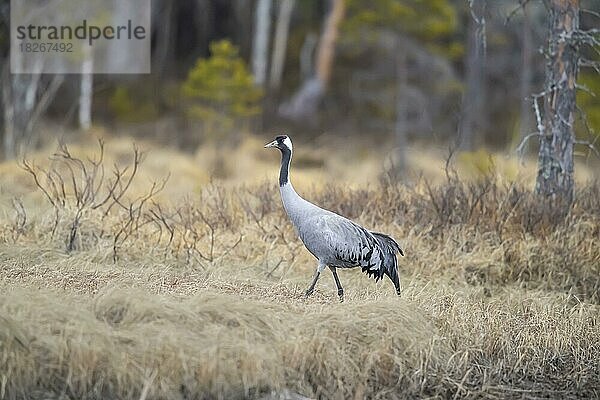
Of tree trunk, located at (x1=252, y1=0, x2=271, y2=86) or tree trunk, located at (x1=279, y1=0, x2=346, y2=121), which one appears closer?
tree trunk, located at (x1=279, y1=0, x2=346, y2=121)

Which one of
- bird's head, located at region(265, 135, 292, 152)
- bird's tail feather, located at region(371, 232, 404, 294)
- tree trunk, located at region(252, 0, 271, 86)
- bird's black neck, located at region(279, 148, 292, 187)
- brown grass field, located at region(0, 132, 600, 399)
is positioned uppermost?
tree trunk, located at region(252, 0, 271, 86)

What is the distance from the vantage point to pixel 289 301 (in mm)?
7180

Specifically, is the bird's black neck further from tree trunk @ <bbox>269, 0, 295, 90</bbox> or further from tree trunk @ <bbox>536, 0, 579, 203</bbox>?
tree trunk @ <bbox>269, 0, 295, 90</bbox>

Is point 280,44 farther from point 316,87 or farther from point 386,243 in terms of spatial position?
point 386,243

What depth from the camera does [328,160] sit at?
1739 centimetres

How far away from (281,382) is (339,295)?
1.47 m

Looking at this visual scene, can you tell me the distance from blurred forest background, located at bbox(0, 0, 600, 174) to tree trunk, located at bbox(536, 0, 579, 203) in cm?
566

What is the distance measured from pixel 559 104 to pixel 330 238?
383 cm

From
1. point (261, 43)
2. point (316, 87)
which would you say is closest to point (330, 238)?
point (261, 43)

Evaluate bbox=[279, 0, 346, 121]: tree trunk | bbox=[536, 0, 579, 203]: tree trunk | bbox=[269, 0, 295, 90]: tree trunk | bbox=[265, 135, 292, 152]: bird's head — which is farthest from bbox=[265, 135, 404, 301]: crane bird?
bbox=[269, 0, 295, 90]: tree trunk

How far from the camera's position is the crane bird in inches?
281

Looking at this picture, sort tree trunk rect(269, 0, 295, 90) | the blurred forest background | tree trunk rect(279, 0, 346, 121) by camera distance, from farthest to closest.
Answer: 1. tree trunk rect(269, 0, 295, 90)
2. tree trunk rect(279, 0, 346, 121)
3. the blurred forest background

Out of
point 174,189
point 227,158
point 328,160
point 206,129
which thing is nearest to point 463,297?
point 174,189

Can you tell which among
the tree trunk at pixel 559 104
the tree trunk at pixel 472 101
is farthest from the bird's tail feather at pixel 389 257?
the tree trunk at pixel 472 101
